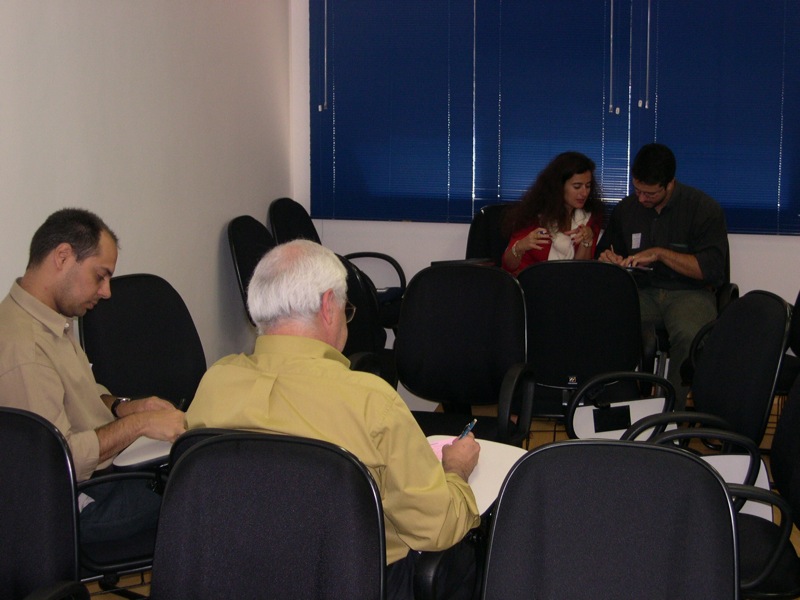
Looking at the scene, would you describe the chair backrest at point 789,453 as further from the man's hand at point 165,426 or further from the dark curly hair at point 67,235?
the dark curly hair at point 67,235

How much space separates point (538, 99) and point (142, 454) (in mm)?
3872

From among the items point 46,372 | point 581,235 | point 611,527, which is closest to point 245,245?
point 581,235

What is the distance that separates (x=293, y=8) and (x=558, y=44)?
1.71 metres

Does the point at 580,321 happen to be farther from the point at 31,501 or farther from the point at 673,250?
the point at 31,501

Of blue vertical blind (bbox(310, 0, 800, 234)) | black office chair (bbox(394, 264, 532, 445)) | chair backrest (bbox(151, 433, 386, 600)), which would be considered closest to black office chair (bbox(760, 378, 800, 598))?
black office chair (bbox(394, 264, 532, 445))

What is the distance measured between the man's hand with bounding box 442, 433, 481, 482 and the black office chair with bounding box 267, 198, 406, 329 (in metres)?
2.95

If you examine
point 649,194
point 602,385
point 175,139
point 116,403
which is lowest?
point 602,385

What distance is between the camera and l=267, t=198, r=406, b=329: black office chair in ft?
16.8

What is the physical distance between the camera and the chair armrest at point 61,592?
1.60 m

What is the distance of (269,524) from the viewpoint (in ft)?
4.99

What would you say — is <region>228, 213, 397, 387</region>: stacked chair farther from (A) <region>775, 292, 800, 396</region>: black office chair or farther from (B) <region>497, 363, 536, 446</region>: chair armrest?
(A) <region>775, 292, 800, 396</region>: black office chair

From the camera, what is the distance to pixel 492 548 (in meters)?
1.56

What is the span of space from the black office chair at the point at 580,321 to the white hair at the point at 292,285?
157cm

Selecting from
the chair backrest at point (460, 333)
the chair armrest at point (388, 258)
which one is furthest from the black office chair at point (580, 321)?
the chair armrest at point (388, 258)
